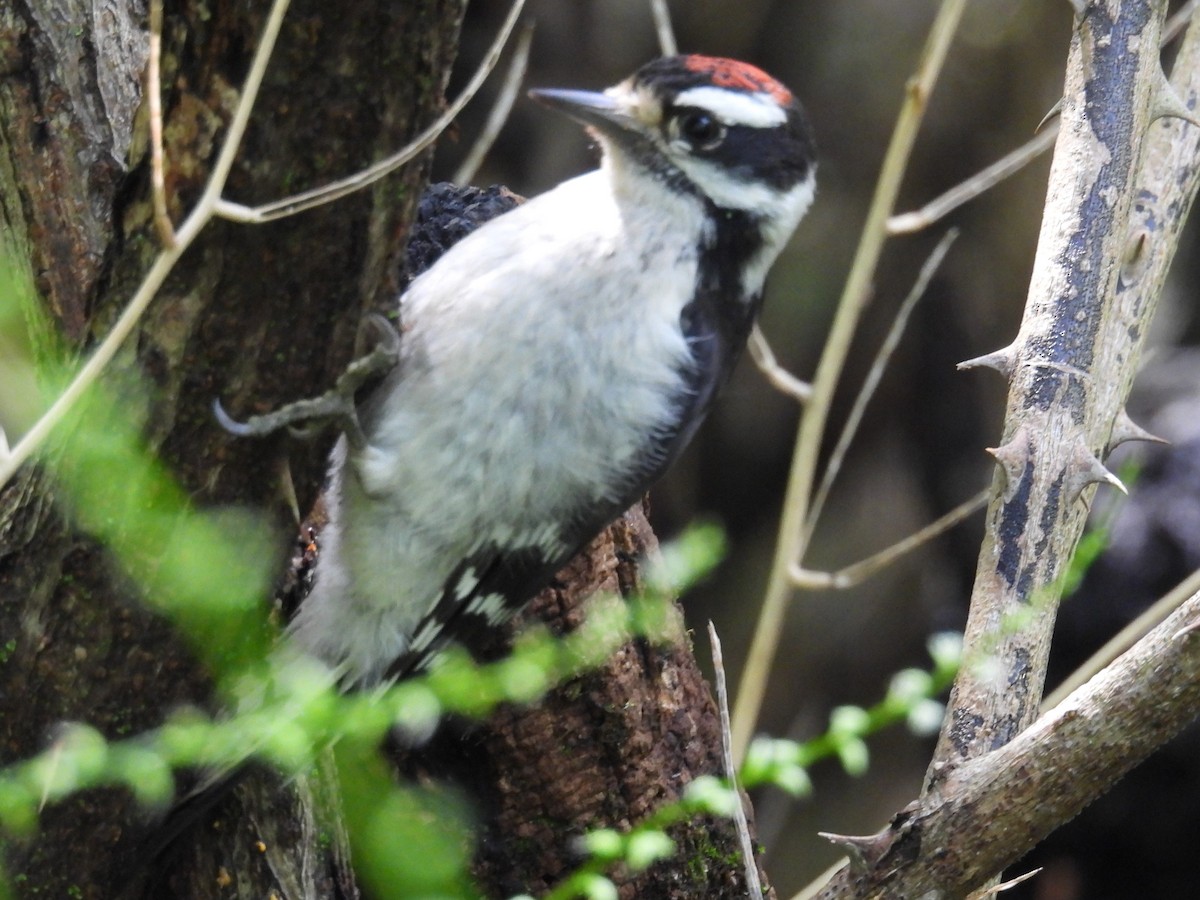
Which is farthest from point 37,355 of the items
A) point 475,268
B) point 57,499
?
point 475,268

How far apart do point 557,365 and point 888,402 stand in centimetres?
283

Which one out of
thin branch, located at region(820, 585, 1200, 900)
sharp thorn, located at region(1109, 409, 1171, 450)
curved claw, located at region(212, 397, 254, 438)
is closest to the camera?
thin branch, located at region(820, 585, 1200, 900)

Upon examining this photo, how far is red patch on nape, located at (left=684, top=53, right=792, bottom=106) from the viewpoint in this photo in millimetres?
1819

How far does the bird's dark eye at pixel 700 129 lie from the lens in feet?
5.92

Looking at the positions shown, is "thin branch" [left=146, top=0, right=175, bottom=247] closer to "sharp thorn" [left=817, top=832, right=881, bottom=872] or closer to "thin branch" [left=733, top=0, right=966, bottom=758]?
"sharp thorn" [left=817, top=832, right=881, bottom=872]

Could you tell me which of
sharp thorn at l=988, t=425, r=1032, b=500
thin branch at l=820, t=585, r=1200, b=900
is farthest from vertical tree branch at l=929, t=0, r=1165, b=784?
thin branch at l=820, t=585, r=1200, b=900

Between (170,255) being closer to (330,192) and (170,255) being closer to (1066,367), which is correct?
(330,192)

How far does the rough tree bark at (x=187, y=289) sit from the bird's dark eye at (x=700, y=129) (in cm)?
50

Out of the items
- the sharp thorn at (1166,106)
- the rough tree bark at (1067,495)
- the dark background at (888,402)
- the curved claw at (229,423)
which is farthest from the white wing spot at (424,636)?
the dark background at (888,402)

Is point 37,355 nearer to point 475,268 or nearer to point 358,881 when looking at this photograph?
point 475,268

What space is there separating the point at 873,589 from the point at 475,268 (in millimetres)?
3001

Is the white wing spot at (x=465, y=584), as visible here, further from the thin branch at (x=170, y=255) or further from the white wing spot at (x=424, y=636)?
the thin branch at (x=170, y=255)

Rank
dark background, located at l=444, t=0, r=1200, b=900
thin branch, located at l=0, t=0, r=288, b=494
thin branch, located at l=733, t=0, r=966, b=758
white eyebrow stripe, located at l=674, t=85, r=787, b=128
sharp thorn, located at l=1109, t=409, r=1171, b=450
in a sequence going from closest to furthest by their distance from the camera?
thin branch, located at l=0, t=0, r=288, b=494, sharp thorn, located at l=1109, t=409, r=1171, b=450, white eyebrow stripe, located at l=674, t=85, r=787, b=128, thin branch, located at l=733, t=0, r=966, b=758, dark background, located at l=444, t=0, r=1200, b=900

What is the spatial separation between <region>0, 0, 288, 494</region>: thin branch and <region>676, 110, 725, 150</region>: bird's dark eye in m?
0.78
